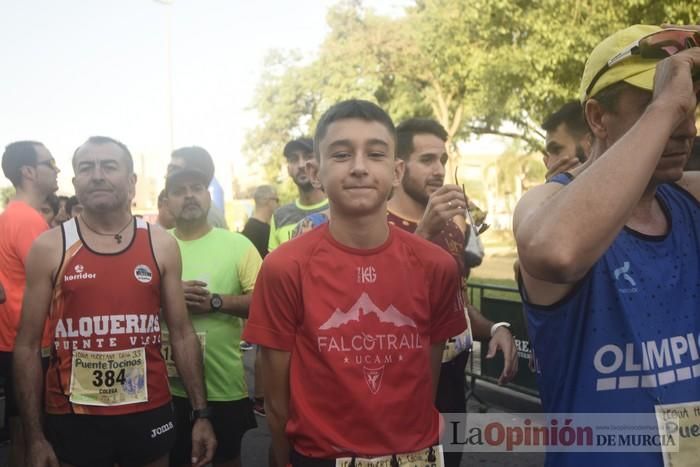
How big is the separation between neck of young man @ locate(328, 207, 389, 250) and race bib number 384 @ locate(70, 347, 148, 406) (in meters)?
1.39

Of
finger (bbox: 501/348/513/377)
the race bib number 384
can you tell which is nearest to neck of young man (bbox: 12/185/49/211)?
the race bib number 384

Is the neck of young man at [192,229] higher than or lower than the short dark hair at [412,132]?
lower

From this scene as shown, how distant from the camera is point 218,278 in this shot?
4039 mm

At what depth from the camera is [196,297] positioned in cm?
379

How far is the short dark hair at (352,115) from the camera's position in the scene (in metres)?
2.46

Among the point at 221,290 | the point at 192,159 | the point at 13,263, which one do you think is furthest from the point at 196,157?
the point at 221,290

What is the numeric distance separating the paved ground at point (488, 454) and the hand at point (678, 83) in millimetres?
4777

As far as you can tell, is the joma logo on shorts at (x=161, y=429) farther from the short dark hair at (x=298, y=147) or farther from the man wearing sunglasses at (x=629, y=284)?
the short dark hair at (x=298, y=147)

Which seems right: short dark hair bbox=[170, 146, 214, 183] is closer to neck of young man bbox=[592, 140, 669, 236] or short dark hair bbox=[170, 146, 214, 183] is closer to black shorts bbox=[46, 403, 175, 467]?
black shorts bbox=[46, 403, 175, 467]

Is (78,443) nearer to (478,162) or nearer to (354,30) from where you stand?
(354,30)

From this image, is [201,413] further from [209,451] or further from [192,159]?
[192,159]

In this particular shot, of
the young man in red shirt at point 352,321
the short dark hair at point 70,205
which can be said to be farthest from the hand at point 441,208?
the short dark hair at point 70,205

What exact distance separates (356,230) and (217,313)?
1892 millimetres

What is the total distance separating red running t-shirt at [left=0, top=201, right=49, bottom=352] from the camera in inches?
193
